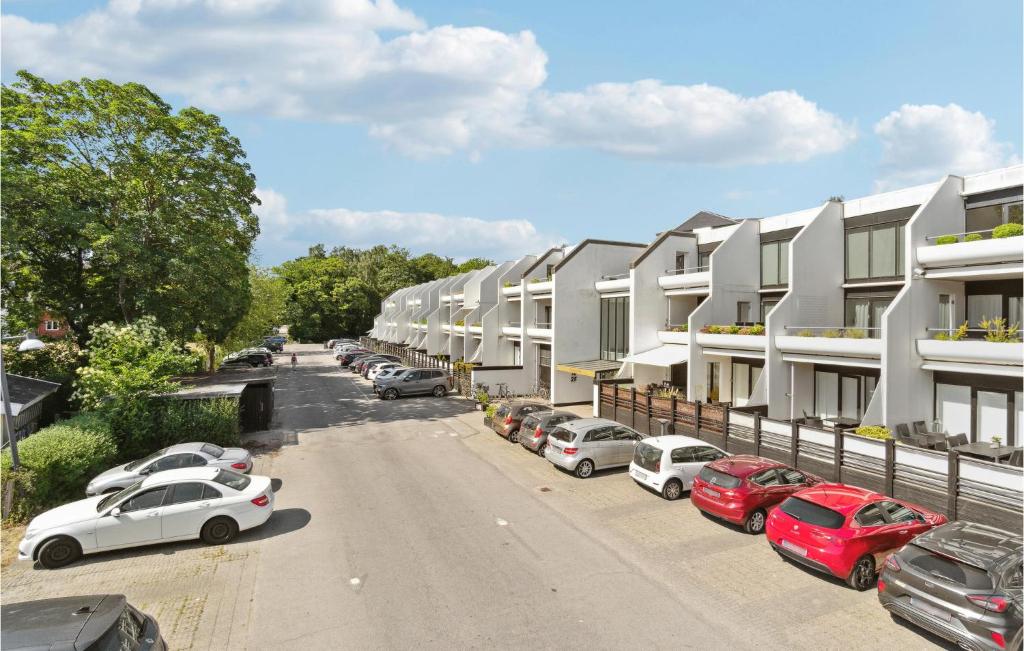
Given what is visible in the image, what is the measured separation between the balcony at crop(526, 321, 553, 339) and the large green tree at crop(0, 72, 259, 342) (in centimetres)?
1535

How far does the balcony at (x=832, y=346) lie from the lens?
52.1 feet

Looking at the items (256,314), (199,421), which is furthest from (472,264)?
(199,421)

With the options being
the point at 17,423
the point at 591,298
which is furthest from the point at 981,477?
the point at 17,423

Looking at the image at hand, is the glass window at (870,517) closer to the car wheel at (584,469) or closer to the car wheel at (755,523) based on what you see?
the car wheel at (755,523)

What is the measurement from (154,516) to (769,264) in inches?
869

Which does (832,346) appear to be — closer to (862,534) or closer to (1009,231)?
(1009,231)

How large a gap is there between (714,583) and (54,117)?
2775cm

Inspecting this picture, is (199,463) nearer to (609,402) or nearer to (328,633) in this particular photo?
(328,633)

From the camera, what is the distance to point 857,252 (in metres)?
19.3

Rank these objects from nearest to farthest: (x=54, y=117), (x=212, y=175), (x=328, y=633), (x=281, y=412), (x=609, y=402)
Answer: (x=328, y=633), (x=54, y=117), (x=609, y=402), (x=212, y=175), (x=281, y=412)

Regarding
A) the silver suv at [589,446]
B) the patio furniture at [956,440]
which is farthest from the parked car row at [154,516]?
the patio furniture at [956,440]

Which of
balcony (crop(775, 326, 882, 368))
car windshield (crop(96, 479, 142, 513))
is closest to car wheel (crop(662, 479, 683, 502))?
balcony (crop(775, 326, 882, 368))

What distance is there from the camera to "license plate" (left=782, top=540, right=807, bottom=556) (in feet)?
31.6

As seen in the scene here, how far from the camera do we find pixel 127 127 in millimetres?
22016
